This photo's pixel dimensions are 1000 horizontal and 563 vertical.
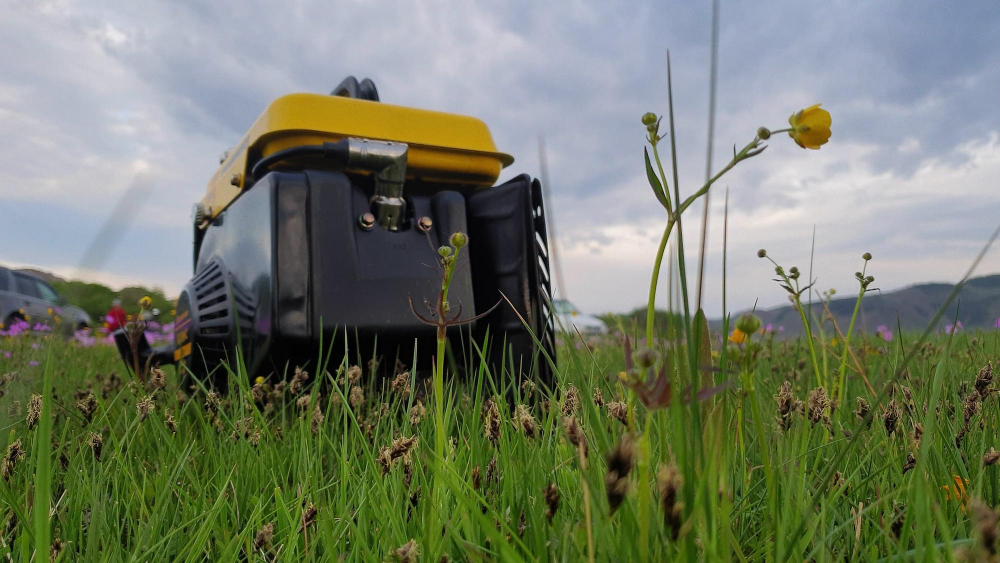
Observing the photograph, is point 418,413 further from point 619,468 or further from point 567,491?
point 619,468

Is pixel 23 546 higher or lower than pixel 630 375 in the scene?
lower

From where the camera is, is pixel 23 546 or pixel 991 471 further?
pixel 991 471

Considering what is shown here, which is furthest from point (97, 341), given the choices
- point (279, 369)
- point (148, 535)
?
point (148, 535)

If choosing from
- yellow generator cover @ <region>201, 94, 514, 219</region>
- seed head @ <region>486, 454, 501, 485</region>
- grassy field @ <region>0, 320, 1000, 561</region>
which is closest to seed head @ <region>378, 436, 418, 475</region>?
grassy field @ <region>0, 320, 1000, 561</region>

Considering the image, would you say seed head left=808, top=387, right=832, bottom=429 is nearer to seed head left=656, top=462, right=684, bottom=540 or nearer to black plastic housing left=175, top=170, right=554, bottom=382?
seed head left=656, top=462, right=684, bottom=540

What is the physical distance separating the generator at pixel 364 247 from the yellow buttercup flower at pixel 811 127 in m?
1.08

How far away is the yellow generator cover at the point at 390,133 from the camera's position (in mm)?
2260

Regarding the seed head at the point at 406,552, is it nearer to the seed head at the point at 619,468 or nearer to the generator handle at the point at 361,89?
the seed head at the point at 619,468

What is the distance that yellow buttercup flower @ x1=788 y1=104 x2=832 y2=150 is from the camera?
2.61ft

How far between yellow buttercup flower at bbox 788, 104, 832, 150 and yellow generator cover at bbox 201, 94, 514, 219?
172 cm

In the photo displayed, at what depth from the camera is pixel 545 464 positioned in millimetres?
1055

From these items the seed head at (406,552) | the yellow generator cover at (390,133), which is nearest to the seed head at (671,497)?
the seed head at (406,552)

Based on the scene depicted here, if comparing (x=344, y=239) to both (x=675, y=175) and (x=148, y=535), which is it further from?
(x=675, y=175)

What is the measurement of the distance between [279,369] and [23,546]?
1260 mm
